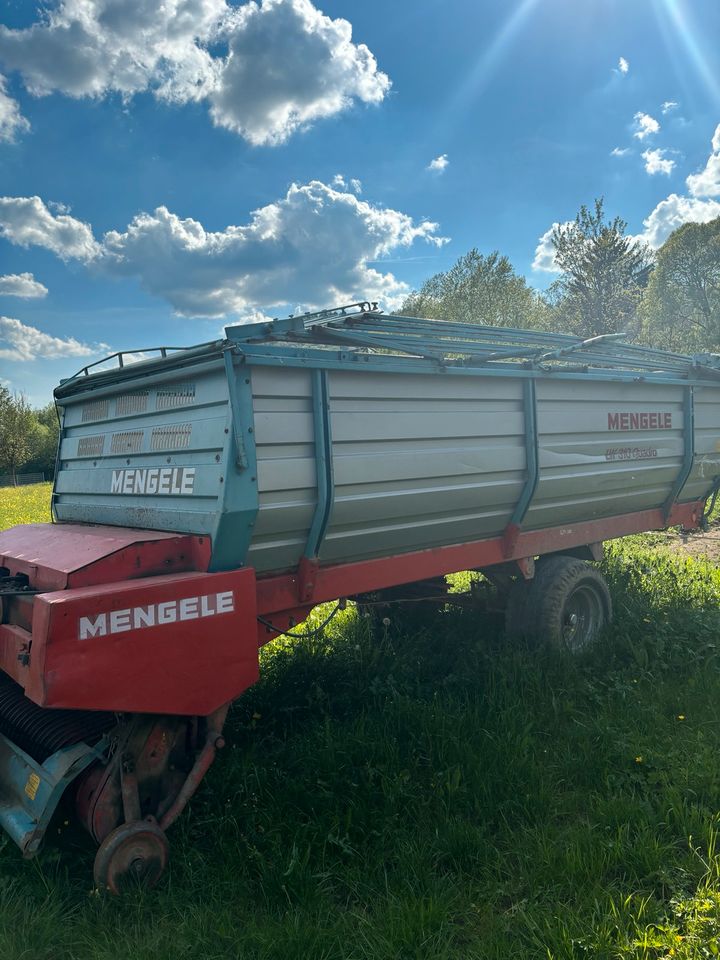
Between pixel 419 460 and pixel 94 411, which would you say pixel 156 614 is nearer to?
pixel 419 460

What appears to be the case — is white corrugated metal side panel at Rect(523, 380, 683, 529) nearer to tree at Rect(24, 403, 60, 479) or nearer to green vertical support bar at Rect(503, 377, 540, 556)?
green vertical support bar at Rect(503, 377, 540, 556)

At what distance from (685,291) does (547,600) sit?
2994 centimetres

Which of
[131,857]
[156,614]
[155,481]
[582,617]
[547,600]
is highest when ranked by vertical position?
[155,481]

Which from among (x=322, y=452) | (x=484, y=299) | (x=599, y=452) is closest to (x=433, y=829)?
(x=322, y=452)

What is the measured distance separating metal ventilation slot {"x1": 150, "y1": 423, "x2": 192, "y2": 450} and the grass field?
1671 millimetres

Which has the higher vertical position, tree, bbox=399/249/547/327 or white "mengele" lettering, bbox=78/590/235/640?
tree, bbox=399/249/547/327

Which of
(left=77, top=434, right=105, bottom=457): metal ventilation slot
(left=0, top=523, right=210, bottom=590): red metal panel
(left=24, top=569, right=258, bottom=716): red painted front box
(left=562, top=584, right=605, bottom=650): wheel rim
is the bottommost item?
(left=562, top=584, right=605, bottom=650): wheel rim

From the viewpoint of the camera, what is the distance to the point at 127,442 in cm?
382

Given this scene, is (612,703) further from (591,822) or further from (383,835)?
(383,835)

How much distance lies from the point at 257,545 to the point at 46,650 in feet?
3.39

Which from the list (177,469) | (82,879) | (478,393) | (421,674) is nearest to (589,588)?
(421,674)

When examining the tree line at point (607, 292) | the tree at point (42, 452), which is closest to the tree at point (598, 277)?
the tree line at point (607, 292)

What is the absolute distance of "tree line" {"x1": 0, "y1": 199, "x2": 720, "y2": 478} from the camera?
97.1 feet

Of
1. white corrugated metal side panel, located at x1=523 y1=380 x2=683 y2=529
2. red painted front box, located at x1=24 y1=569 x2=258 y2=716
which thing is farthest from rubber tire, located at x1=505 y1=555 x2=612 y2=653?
red painted front box, located at x1=24 y1=569 x2=258 y2=716
